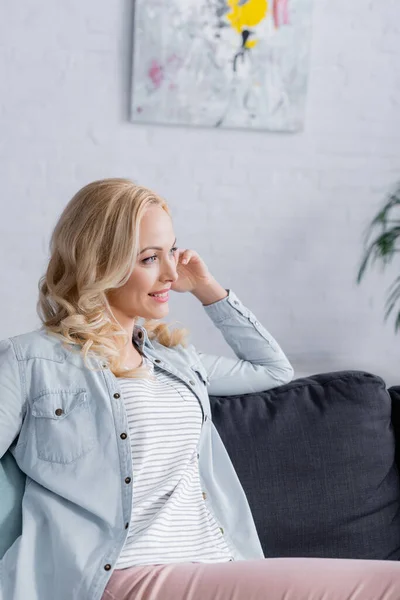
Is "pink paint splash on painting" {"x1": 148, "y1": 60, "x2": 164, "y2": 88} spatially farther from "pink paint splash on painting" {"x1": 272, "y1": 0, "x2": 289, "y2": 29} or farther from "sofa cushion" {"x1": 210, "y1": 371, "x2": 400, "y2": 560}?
"sofa cushion" {"x1": 210, "y1": 371, "x2": 400, "y2": 560}

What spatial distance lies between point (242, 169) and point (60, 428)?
1.52m

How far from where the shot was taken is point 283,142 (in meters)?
3.04

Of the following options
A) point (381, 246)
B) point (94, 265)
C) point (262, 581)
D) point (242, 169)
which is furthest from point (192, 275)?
point (381, 246)

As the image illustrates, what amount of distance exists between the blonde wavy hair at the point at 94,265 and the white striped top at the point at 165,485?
0.08m

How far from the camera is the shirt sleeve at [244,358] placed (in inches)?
84.9

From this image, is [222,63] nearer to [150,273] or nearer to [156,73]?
[156,73]

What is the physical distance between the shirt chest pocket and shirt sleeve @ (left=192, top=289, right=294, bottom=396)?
1.53ft

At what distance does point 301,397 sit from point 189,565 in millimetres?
628

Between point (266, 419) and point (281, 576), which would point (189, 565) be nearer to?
point (281, 576)

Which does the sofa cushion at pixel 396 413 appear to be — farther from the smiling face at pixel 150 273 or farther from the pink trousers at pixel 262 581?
the smiling face at pixel 150 273

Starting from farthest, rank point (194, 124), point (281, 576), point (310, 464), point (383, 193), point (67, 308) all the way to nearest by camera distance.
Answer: point (383, 193) < point (194, 124) < point (310, 464) < point (67, 308) < point (281, 576)

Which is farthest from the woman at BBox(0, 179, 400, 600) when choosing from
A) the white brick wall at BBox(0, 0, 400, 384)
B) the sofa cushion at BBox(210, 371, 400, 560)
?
the white brick wall at BBox(0, 0, 400, 384)

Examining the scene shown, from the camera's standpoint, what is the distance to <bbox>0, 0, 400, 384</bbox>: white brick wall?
2.79 m

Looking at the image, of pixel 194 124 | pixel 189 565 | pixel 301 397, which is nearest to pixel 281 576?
pixel 189 565
